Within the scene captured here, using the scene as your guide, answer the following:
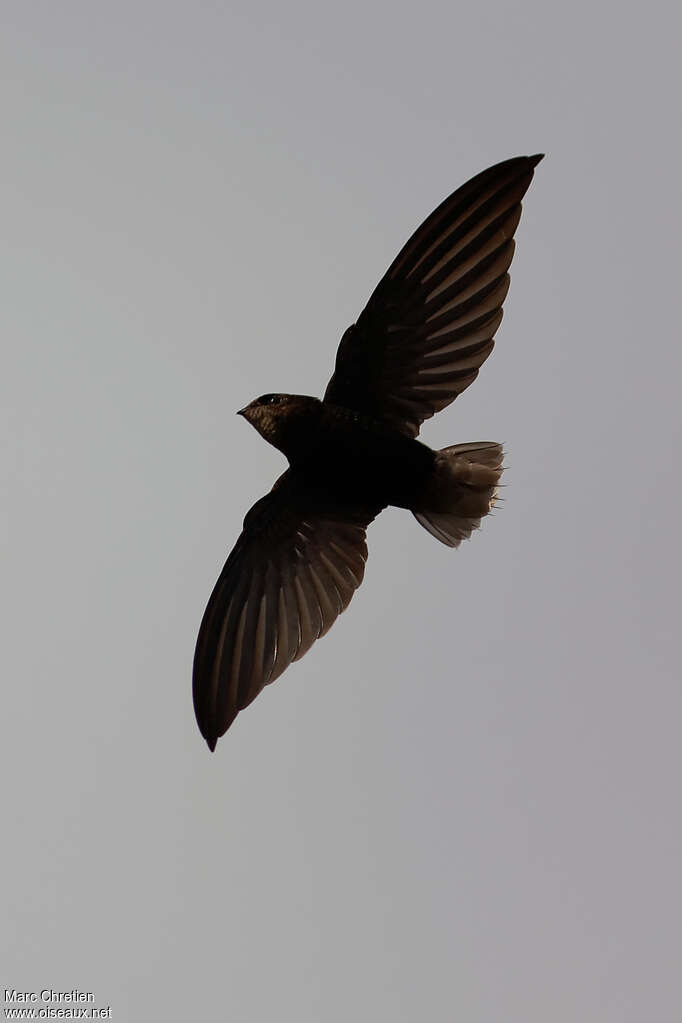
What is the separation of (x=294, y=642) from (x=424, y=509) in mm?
650

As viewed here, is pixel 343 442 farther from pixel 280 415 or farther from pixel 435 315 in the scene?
pixel 435 315

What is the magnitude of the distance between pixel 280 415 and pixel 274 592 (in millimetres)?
741

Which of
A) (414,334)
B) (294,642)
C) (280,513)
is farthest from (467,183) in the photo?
(294,642)

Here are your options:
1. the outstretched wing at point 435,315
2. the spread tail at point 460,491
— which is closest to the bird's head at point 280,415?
the outstretched wing at point 435,315

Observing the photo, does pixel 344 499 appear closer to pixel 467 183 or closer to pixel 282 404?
pixel 282 404

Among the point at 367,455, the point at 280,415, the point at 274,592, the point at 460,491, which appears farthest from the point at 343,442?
the point at 274,592

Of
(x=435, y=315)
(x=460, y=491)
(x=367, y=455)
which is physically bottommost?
(x=460, y=491)

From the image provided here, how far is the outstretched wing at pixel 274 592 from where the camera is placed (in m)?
4.90

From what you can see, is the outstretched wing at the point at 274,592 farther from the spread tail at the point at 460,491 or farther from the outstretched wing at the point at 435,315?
the outstretched wing at the point at 435,315

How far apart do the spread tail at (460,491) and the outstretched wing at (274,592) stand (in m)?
0.26

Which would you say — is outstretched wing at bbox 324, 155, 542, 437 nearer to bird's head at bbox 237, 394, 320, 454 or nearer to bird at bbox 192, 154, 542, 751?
bird at bbox 192, 154, 542, 751

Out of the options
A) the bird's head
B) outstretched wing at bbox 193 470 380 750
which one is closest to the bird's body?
the bird's head

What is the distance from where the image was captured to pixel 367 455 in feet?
15.2

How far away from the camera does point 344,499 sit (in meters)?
4.86
